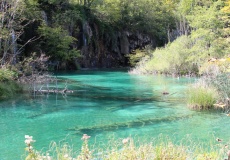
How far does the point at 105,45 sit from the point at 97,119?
36.2 meters

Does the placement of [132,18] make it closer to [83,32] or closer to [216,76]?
[83,32]

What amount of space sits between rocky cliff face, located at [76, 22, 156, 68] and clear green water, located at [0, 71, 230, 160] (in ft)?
87.4

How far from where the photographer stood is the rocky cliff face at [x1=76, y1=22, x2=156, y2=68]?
142 ft

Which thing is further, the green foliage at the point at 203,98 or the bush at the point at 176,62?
the bush at the point at 176,62

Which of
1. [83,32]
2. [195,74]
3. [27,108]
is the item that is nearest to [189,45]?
[195,74]

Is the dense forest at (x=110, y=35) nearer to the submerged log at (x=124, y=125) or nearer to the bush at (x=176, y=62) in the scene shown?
the bush at (x=176, y=62)

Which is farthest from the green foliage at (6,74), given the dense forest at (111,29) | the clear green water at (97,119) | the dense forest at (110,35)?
the dense forest at (111,29)

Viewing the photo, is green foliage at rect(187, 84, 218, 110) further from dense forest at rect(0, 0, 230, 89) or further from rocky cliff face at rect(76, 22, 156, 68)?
rocky cliff face at rect(76, 22, 156, 68)

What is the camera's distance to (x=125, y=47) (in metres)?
48.8

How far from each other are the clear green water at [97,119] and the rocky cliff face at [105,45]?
2664 centimetres

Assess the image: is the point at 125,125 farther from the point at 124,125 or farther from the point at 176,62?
the point at 176,62

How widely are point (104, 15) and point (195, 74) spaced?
1998 centimetres

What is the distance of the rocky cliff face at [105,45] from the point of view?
43.3 meters

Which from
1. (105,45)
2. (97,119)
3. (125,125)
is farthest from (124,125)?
(105,45)
